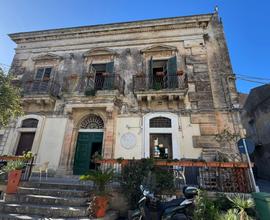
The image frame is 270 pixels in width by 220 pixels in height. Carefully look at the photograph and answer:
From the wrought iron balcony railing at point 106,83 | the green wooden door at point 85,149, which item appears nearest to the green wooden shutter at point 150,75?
the wrought iron balcony railing at point 106,83

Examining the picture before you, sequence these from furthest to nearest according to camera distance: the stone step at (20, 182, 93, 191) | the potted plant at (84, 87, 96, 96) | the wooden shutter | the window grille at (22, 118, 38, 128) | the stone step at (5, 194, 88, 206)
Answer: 1. the wooden shutter
2. the window grille at (22, 118, 38, 128)
3. the potted plant at (84, 87, 96, 96)
4. the stone step at (20, 182, 93, 191)
5. the stone step at (5, 194, 88, 206)

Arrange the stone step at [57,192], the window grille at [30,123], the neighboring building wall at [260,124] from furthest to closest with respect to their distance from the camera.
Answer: the neighboring building wall at [260,124]
the window grille at [30,123]
the stone step at [57,192]

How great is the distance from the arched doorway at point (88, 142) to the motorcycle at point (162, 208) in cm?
574

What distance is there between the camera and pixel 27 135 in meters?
10.6

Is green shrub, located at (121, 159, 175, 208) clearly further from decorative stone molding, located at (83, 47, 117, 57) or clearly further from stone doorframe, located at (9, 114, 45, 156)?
decorative stone molding, located at (83, 47, 117, 57)

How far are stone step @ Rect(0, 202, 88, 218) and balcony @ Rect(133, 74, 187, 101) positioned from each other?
6260 millimetres

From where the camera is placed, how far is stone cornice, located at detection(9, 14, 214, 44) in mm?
11320

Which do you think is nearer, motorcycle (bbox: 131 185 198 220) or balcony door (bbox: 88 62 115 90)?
motorcycle (bbox: 131 185 198 220)

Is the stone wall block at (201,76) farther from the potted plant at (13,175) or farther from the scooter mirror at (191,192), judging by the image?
the potted plant at (13,175)

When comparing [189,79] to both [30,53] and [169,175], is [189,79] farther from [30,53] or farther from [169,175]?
[30,53]

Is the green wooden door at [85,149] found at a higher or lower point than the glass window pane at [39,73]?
lower

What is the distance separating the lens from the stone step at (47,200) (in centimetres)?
519

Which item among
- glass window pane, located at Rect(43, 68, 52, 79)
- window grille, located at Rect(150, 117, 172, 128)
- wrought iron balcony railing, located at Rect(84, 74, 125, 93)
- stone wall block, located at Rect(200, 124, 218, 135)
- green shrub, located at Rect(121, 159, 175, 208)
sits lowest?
Answer: green shrub, located at Rect(121, 159, 175, 208)

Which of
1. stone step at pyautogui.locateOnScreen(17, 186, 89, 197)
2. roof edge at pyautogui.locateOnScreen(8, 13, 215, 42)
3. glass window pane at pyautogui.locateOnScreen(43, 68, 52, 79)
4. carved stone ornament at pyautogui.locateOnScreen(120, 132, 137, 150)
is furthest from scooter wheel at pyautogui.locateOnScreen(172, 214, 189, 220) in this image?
glass window pane at pyautogui.locateOnScreen(43, 68, 52, 79)
